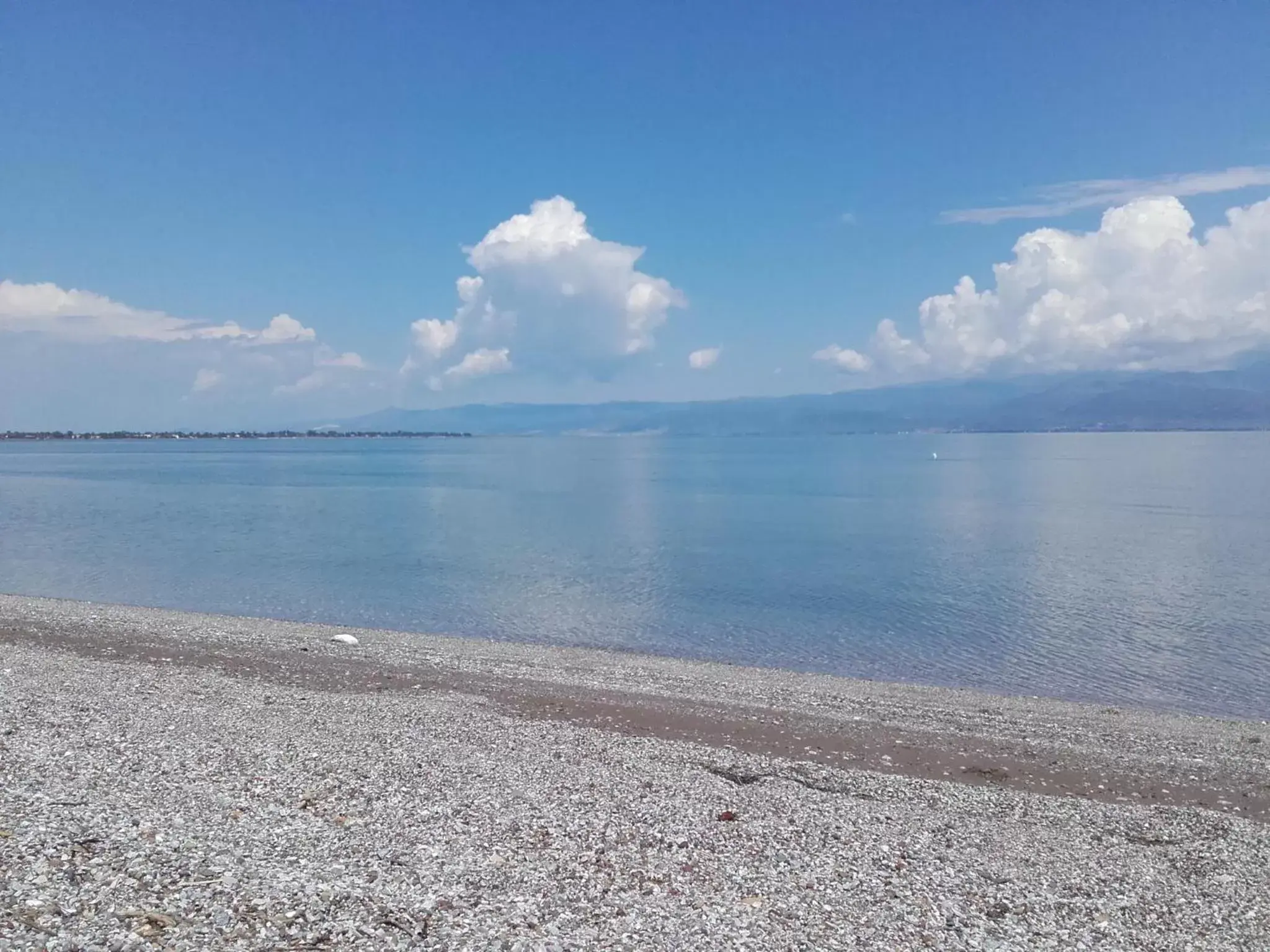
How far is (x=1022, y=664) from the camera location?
2473 cm

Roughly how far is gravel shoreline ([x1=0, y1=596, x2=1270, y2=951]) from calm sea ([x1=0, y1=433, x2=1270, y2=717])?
7115mm

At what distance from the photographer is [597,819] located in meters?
11.2

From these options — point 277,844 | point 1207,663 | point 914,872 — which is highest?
point 277,844

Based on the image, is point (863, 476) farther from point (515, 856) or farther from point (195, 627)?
point (515, 856)

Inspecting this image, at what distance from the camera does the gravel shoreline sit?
8602mm

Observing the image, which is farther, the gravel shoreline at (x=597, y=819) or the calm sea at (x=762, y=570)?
the calm sea at (x=762, y=570)

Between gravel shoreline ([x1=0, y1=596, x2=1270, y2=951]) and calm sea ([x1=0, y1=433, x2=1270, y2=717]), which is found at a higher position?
gravel shoreline ([x1=0, y1=596, x2=1270, y2=951])

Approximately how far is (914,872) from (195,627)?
21.3 m

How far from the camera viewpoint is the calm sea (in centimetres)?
2623

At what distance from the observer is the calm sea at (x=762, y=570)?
2623 centimetres

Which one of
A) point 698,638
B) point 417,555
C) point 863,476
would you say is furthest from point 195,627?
point 863,476

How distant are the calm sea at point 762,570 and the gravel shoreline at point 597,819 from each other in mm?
7115

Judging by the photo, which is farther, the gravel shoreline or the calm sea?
the calm sea

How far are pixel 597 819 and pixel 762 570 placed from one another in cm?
3046
